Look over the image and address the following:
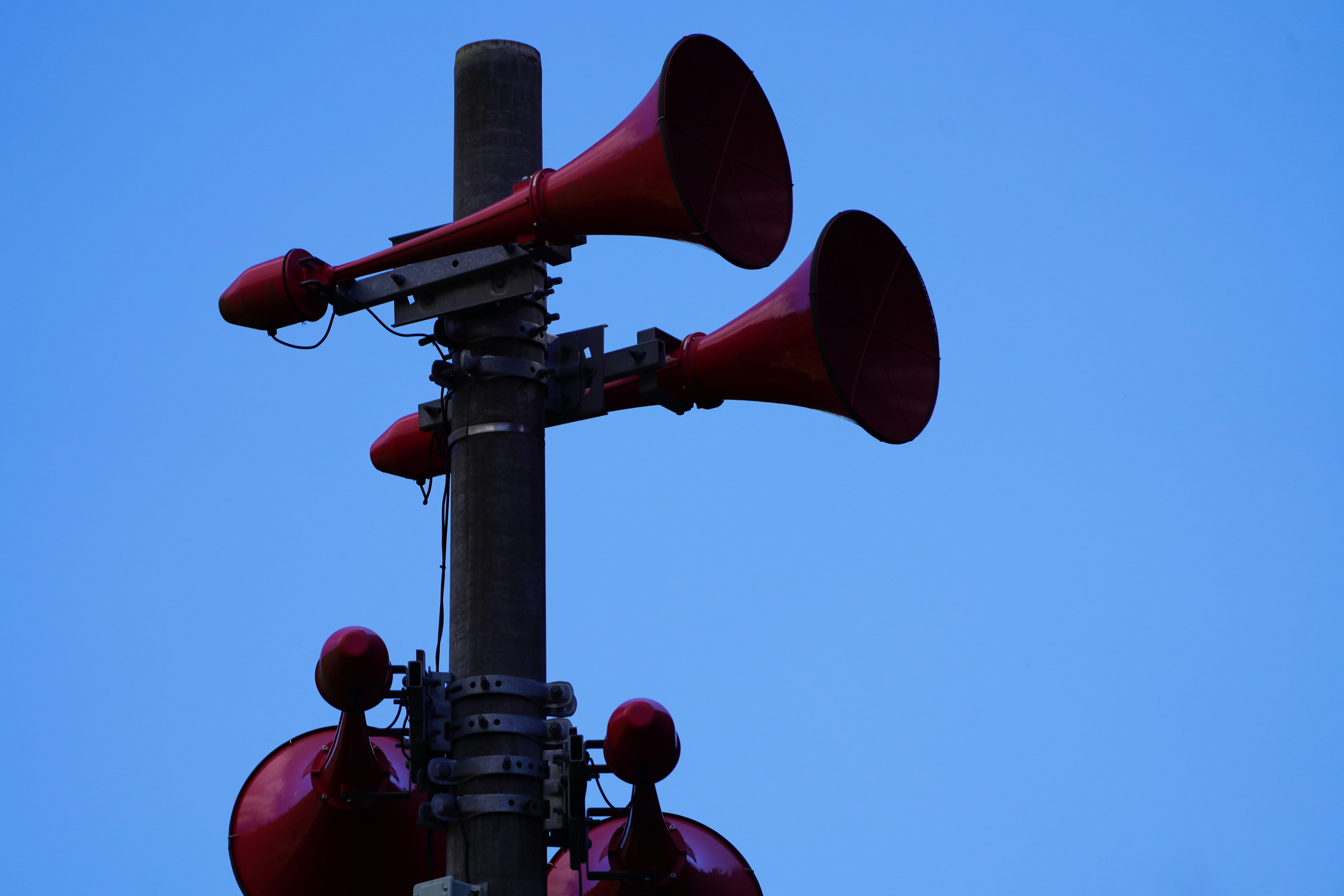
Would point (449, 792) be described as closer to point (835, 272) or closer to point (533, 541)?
point (533, 541)

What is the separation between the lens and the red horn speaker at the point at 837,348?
9422mm

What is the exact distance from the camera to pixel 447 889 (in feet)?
28.3

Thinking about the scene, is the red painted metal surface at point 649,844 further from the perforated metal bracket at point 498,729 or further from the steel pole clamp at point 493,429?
the steel pole clamp at point 493,429

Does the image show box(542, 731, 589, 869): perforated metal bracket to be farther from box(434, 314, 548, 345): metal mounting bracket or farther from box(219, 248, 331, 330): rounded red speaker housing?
box(219, 248, 331, 330): rounded red speaker housing

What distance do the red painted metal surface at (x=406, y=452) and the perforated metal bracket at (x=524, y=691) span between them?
2172 millimetres

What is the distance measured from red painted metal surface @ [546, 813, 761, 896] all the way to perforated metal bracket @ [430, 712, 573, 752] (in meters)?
0.76

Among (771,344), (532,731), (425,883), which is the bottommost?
(425,883)

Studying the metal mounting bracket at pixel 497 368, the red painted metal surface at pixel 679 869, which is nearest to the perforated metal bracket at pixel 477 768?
the red painted metal surface at pixel 679 869

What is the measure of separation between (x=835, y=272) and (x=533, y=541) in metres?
2.20

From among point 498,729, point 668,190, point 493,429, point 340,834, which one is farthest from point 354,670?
point 668,190

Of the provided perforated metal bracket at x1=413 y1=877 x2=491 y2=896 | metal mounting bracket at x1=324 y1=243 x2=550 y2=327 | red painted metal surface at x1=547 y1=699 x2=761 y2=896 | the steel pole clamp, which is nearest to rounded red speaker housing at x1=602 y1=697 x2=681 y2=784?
red painted metal surface at x1=547 y1=699 x2=761 y2=896

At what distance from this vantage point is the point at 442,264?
32.2ft

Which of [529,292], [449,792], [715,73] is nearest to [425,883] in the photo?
[449,792]

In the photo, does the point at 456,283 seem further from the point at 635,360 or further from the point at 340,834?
the point at 340,834
